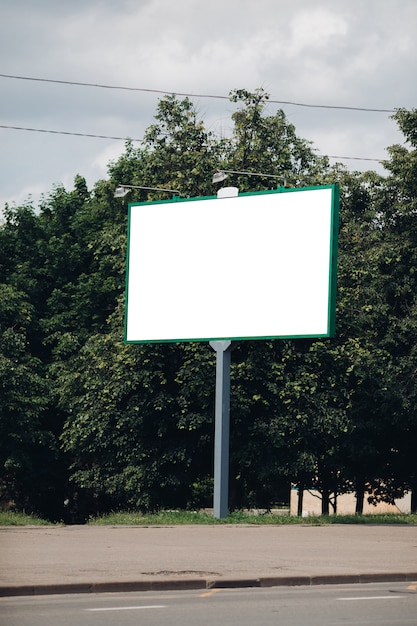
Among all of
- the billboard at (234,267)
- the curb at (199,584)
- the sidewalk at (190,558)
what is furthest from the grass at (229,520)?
the curb at (199,584)

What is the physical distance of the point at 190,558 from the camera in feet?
55.2

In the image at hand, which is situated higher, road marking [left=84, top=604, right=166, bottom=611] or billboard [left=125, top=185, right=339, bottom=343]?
billboard [left=125, top=185, right=339, bottom=343]

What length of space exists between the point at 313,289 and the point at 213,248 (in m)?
3.15

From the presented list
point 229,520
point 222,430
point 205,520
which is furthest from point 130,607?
point 222,430

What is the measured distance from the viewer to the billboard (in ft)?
90.5

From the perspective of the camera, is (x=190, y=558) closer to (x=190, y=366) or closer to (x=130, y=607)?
(x=130, y=607)

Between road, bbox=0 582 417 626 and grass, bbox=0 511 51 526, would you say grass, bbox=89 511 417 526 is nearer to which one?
grass, bbox=0 511 51 526

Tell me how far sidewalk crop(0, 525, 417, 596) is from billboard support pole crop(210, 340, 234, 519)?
159 inches

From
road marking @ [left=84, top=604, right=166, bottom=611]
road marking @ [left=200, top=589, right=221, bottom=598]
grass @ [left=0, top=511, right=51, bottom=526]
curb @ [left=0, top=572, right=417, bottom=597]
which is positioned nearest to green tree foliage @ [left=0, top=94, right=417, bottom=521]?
grass @ [left=0, top=511, right=51, bottom=526]

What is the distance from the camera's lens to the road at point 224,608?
1069 cm

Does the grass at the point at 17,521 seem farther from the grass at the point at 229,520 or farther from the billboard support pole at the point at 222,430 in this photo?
the billboard support pole at the point at 222,430

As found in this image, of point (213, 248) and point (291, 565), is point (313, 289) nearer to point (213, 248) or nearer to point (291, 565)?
point (213, 248)

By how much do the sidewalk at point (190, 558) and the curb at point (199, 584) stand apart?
1 cm

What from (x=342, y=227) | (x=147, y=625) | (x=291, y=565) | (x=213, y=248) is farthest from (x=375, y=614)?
(x=342, y=227)
